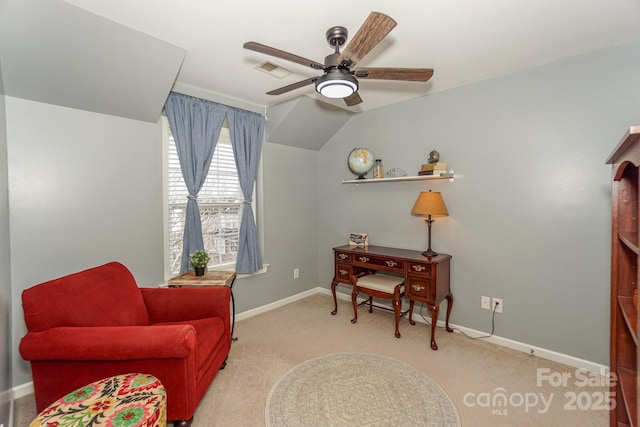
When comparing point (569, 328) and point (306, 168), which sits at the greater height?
point (306, 168)

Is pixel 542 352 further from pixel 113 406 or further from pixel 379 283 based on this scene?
pixel 113 406

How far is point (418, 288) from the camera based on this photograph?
2738mm

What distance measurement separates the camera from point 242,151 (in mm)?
3234

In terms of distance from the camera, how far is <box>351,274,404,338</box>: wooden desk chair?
A: 2.79m

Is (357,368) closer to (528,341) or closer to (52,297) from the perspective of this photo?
(528,341)

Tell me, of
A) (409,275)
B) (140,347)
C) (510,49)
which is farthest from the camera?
(409,275)

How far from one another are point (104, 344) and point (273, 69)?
2.28 metres

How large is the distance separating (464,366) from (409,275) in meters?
0.84

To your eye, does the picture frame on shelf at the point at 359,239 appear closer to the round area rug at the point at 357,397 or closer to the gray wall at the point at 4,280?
the round area rug at the point at 357,397

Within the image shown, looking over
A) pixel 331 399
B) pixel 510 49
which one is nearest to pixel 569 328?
pixel 331 399

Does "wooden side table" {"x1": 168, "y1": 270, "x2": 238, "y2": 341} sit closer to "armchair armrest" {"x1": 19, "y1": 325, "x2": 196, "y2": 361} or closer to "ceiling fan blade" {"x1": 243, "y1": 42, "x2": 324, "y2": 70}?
"armchair armrest" {"x1": 19, "y1": 325, "x2": 196, "y2": 361}

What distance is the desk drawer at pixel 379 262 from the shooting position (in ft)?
9.39

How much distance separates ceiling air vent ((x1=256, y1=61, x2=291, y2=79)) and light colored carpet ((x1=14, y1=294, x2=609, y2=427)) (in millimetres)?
2218

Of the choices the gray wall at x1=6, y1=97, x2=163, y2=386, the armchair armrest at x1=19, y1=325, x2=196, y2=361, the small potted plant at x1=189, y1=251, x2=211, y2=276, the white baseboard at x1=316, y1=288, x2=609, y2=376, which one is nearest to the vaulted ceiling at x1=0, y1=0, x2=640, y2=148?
the gray wall at x1=6, y1=97, x2=163, y2=386
